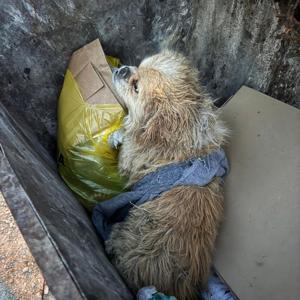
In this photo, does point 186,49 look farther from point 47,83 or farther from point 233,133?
point 47,83

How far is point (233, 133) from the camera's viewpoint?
2.40 m


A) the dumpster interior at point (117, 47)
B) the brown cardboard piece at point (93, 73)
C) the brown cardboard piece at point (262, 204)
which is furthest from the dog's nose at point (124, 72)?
the brown cardboard piece at point (262, 204)

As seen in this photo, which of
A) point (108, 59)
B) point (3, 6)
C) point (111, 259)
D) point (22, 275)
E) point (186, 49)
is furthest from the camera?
Answer: point (186, 49)

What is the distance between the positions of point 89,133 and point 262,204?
109 centimetres

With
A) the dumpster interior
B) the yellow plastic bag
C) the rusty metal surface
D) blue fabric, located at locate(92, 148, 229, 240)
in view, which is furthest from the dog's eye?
the rusty metal surface

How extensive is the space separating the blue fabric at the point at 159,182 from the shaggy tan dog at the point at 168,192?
0.13ft

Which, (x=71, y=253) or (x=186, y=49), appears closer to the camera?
(x=71, y=253)

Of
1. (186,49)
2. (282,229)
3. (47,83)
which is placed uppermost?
(47,83)

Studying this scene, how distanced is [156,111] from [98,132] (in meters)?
0.51

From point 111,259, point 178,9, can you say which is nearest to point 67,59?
point 178,9

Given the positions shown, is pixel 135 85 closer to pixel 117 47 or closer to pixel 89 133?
pixel 89 133

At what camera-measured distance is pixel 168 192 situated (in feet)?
6.75

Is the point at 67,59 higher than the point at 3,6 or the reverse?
the reverse

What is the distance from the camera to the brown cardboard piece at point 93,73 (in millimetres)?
2428
